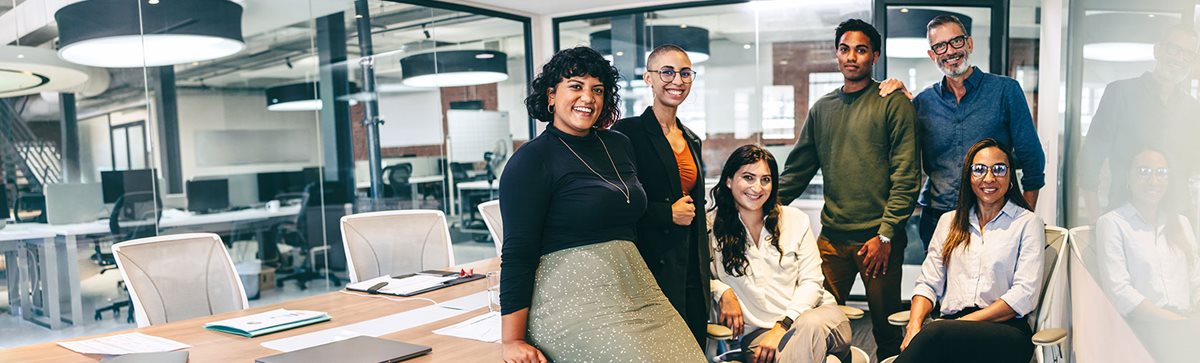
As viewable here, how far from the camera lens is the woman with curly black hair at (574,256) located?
→ 5.98ft

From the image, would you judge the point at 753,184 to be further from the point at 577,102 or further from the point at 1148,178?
the point at 1148,178

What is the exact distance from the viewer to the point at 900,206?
2.86 meters

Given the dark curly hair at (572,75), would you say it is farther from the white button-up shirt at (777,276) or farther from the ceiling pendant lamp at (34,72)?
the ceiling pendant lamp at (34,72)

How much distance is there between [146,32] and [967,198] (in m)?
4.23

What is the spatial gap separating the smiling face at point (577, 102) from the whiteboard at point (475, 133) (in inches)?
174

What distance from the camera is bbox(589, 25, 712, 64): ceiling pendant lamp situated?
591cm

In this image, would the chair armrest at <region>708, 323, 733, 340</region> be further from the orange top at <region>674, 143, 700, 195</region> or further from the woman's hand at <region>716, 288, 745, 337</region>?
the orange top at <region>674, 143, 700, 195</region>

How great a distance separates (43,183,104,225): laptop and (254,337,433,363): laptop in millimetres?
2999

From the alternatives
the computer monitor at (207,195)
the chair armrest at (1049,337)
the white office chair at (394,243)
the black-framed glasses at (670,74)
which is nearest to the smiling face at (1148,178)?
the chair armrest at (1049,337)

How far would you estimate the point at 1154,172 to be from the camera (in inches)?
63.8

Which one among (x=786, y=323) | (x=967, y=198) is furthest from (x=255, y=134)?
(x=967, y=198)

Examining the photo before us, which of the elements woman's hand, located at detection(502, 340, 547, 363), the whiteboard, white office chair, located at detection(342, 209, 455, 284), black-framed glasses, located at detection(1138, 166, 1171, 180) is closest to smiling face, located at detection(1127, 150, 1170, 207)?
black-framed glasses, located at detection(1138, 166, 1171, 180)

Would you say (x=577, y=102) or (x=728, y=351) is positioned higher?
(x=577, y=102)

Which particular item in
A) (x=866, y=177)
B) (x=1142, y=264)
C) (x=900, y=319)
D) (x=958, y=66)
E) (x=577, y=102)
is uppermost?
(x=958, y=66)
